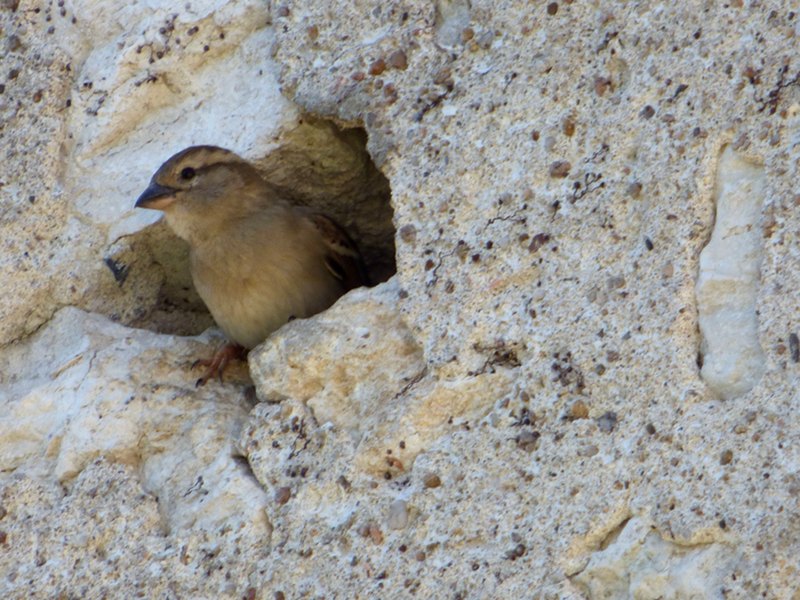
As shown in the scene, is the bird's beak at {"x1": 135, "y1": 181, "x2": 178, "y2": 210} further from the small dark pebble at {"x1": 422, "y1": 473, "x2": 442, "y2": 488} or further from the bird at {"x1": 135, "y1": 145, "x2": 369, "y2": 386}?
the small dark pebble at {"x1": 422, "y1": 473, "x2": 442, "y2": 488}

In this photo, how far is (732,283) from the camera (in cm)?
302

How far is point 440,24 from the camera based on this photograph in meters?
3.78

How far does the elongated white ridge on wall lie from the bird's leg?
1593 mm

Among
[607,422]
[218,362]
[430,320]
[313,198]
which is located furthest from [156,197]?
[607,422]

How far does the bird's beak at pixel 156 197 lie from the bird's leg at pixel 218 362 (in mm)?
463

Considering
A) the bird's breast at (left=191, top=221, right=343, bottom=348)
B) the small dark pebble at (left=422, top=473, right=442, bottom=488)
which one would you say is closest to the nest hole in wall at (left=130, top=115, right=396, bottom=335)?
the bird's breast at (left=191, top=221, right=343, bottom=348)

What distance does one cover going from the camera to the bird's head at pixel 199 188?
13.8ft

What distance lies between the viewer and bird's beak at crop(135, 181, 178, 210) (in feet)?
13.6

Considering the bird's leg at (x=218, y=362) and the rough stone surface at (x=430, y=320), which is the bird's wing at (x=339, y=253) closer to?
the rough stone surface at (x=430, y=320)

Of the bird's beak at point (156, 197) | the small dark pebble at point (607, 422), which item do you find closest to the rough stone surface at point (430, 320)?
the small dark pebble at point (607, 422)

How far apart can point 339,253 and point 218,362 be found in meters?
0.61

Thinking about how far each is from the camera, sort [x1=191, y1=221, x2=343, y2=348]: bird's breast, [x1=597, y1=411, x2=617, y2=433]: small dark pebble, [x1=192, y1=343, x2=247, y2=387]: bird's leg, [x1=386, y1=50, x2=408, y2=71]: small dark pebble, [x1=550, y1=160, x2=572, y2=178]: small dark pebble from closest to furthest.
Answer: [x1=597, y1=411, x2=617, y2=433]: small dark pebble, [x1=550, y1=160, x2=572, y2=178]: small dark pebble, [x1=386, y1=50, x2=408, y2=71]: small dark pebble, [x1=192, y1=343, x2=247, y2=387]: bird's leg, [x1=191, y1=221, x2=343, y2=348]: bird's breast

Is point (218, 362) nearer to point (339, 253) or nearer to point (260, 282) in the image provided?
point (260, 282)

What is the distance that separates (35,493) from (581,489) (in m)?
1.55
